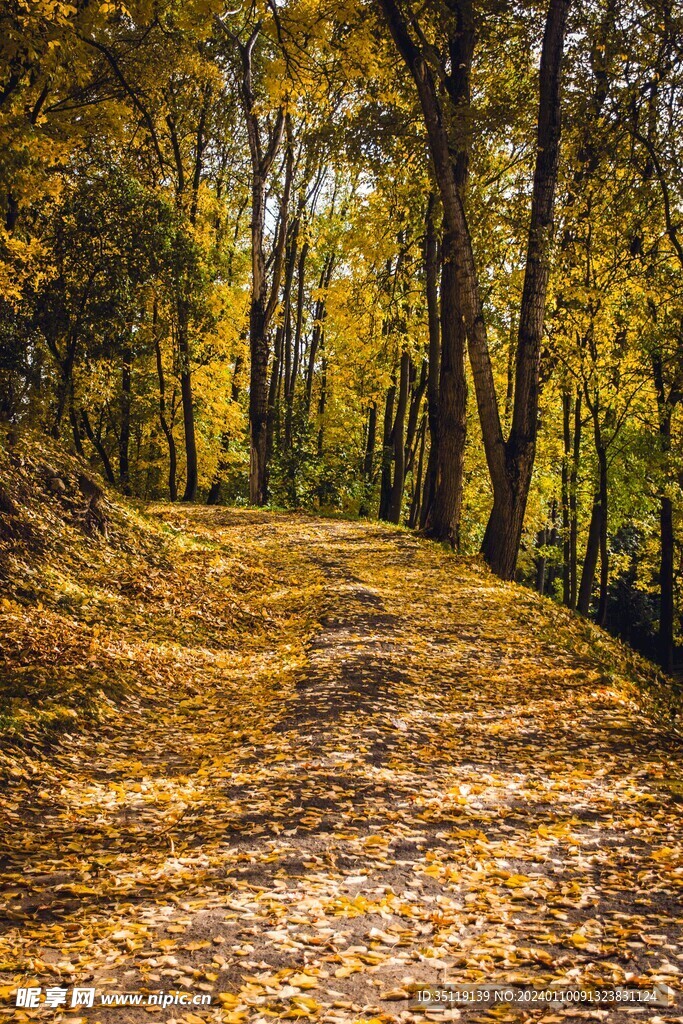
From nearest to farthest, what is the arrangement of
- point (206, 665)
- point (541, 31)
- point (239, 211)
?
point (206, 665), point (541, 31), point (239, 211)

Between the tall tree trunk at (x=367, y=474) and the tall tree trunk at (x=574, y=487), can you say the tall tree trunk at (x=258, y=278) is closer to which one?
the tall tree trunk at (x=367, y=474)

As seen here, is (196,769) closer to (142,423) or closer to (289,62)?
(289,62)

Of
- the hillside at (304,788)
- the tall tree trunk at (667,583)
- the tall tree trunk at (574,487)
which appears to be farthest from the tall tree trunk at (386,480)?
the hillside at (304,788)

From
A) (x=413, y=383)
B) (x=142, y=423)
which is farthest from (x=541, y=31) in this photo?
(x=142, y=423)

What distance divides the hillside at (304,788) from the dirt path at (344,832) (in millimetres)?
19

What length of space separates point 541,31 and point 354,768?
35.9 feet

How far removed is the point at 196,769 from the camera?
618 centimetres

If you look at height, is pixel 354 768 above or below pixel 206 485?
below

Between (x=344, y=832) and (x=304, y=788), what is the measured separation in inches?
26.8

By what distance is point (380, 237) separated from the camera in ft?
54.9

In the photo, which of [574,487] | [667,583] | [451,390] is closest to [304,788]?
[451,390]

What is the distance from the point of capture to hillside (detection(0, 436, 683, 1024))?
369cm

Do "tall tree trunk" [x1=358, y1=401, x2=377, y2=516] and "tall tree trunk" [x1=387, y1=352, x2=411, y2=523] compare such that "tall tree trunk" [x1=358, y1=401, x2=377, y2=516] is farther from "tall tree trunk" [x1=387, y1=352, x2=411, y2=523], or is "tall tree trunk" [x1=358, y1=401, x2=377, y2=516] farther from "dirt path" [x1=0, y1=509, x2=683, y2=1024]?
"dirt path" [x1=0, y1=509, x2=683, y2=1024]

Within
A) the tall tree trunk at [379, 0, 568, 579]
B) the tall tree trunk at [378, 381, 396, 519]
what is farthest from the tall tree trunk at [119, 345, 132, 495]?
the tall tree trunk at [379, 0, 568, 579]
